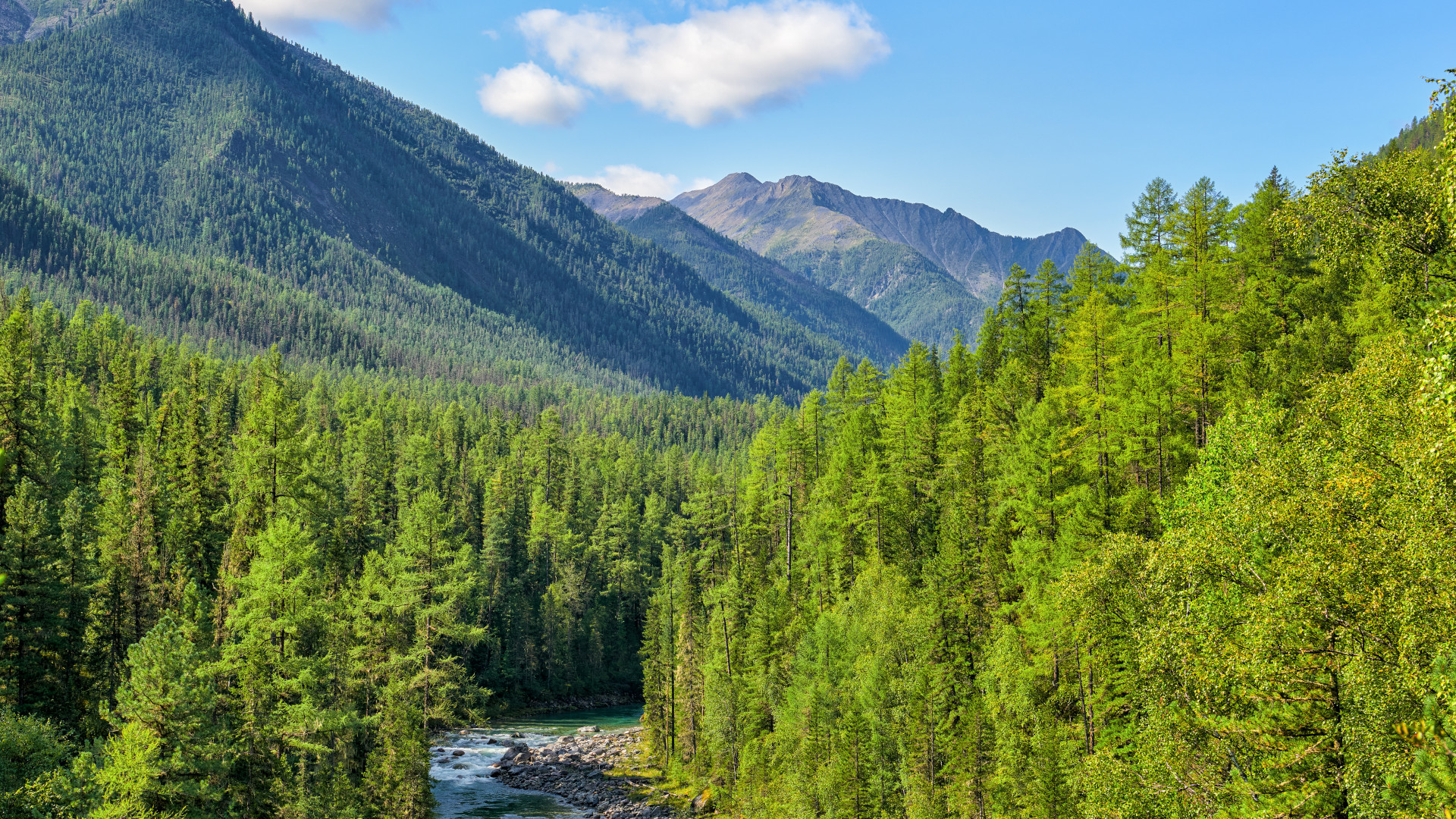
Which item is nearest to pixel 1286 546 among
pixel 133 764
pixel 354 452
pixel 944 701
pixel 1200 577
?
pixel 1200 577

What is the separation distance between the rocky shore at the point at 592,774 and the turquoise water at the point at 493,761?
122cm

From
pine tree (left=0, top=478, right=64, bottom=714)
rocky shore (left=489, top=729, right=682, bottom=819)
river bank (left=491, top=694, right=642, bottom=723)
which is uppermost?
pine tree (left=0, top=478, right=64, bottom=714)

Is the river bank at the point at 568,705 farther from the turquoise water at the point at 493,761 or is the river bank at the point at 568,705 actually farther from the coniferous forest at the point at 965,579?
the coniferous forest at the point at 965,579

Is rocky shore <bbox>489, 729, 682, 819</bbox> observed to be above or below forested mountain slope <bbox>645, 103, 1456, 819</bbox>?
below

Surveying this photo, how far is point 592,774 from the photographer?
69.6 metres

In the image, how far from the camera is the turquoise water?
61.5m

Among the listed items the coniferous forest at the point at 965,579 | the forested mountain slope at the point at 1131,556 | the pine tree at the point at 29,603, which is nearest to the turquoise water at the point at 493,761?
the coniferous forest at the point at 965,579

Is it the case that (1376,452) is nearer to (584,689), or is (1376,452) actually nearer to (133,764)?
(133,764)

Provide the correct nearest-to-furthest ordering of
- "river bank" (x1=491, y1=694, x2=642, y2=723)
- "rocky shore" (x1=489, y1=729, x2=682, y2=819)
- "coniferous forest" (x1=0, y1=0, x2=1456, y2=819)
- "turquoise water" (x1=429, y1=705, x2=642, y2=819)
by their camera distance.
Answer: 1. "coniferous forest" (x1=0, y1=0, x2=1456, y2=819)
2. "turquoise water" (x1=429, y1=705, x2=642, y2=819)
3. "rocky shore" (x1=489, y1=729, x2=682, y2=819)
4. "river bank" (x1=491, y1=694, x2=642, y2=723)

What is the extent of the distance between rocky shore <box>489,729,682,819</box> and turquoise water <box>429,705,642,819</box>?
1.22 meters

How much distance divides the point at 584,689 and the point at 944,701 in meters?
68.7

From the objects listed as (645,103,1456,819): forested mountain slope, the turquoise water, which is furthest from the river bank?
(645,103,1456,819): forested mountain slope

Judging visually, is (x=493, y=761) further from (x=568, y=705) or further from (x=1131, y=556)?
(x=1131, y=556)

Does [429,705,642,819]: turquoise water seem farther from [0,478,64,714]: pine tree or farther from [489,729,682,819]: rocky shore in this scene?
[0,478,64,714]: pine tree
